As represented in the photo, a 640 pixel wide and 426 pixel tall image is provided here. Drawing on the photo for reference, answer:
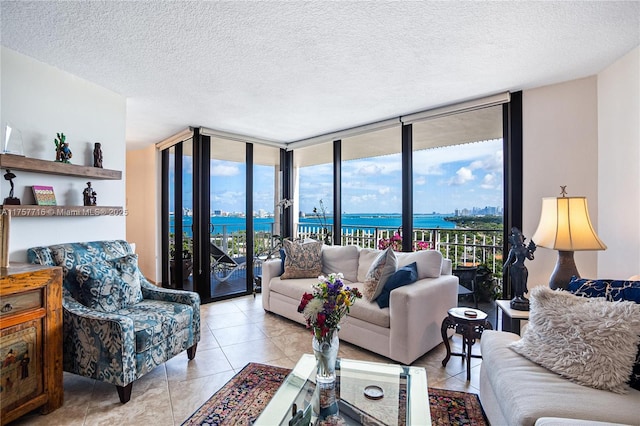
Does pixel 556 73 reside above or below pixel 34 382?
above

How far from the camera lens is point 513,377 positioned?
147 cm

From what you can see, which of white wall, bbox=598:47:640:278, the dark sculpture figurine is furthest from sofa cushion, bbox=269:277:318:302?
white wall, bbox=598:47:640:278

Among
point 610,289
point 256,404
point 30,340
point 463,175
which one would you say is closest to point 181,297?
point 30,340

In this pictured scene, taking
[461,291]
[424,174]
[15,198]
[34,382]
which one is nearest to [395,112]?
[424,174]

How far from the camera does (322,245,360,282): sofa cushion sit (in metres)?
3.57

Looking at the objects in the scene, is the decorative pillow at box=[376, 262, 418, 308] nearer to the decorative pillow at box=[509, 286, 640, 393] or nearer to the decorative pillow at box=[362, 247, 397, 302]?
the decorative pillow at box=[362, 247, 397, 302]

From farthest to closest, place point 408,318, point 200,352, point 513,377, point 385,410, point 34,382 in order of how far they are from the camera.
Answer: point 200,352, point 408,318, point 34,382, point 385,410, point 513,377

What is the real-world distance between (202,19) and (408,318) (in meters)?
2.51

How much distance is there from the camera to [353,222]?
5.09m

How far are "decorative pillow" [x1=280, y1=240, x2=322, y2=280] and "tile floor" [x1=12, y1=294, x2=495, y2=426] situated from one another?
0.56m

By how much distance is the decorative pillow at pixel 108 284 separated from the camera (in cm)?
225

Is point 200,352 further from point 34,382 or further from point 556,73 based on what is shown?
point 556,73

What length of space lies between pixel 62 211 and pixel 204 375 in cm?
173

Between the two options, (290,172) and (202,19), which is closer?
(202,19)
